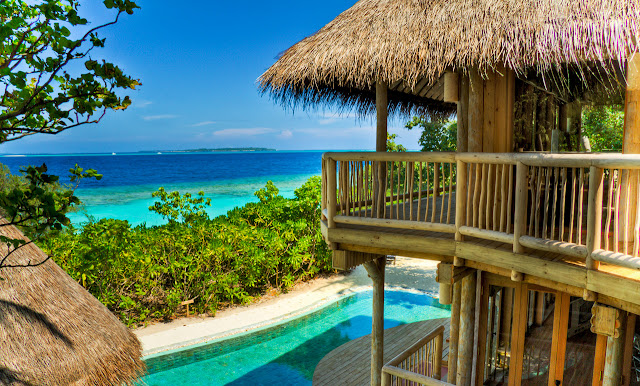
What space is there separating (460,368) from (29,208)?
14.5ft

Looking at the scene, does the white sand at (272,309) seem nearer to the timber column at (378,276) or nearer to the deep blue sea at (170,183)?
the timber column at (378,276)

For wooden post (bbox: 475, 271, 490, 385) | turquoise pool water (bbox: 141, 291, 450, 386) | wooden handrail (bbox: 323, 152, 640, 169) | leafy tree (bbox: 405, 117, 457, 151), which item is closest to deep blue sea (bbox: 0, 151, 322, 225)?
leafy tree (bbox: 405, 117, 457, 151)

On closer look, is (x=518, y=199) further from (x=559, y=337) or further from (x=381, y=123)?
(x=381, y=123)

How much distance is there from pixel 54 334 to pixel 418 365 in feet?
14.2

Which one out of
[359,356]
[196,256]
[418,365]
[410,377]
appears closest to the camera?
[410,377]

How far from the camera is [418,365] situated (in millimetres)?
5703

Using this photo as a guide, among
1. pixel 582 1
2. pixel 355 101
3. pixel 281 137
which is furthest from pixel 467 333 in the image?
pixel 281 137

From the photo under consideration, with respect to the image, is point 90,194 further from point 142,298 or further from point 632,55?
point 632,55

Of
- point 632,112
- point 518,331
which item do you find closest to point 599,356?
point 518,331

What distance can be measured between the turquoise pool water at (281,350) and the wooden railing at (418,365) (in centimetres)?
280

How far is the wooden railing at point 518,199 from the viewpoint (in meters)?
2.85

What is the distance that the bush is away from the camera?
30.1ft

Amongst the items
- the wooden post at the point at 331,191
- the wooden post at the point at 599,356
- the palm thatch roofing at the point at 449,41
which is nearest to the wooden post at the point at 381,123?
the palm thatch roofing at the point at 449,41

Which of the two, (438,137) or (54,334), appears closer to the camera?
(54,334)
